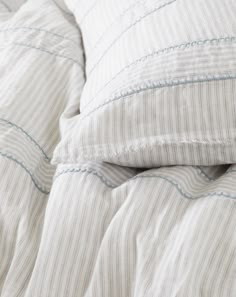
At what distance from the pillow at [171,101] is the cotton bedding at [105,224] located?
2 centimetres

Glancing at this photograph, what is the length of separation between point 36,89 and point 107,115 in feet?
0.67

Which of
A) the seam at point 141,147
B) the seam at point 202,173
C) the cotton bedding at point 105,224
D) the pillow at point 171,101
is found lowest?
the seam at point 202,173

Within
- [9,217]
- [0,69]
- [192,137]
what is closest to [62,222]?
[9,217]

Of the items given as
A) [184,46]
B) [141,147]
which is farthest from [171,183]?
[184,46]

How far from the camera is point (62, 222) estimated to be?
1.94ft

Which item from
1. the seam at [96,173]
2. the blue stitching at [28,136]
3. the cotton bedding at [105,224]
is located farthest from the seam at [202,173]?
the blue stitching at [28,136]

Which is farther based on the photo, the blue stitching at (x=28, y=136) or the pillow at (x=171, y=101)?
the blue stitching at (x=28, y=136)

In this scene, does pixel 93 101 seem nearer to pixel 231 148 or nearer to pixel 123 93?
pixel 123 93

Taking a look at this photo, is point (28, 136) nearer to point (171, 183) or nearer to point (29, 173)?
point (29, 173)

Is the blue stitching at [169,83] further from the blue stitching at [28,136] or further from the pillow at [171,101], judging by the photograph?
the blue stitching at [28,136]

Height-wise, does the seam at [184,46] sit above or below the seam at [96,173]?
above

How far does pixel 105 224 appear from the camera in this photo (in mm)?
595

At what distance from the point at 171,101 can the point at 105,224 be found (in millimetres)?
169

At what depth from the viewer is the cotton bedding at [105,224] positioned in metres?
0.54
